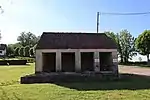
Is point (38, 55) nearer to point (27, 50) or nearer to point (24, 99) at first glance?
point (24, 99)

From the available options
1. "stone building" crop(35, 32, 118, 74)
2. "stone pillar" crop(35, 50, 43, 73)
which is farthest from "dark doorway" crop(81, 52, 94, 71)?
"stone pillar" crop(35, 50, 43, 73)

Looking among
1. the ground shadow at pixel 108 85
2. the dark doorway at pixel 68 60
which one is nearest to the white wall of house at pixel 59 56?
the dark doorway at pixel 68 60

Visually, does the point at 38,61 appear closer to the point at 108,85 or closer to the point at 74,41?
the point at 74,41

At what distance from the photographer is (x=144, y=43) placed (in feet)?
196

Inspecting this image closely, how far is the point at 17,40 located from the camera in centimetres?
13938

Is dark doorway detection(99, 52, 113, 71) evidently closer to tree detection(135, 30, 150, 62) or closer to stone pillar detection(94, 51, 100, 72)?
stone pillar detection(94, 51, 100, 72)

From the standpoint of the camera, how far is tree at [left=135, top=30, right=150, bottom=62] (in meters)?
59.4

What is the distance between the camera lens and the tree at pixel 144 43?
195ft

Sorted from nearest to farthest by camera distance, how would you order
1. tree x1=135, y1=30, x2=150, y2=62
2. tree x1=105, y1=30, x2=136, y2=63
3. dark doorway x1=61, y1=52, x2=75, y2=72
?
1. dark doorway x1=61, y1=52, x2=75, y2=72
2. tree x1=135, y1=30, x2=150, y2=62
3. tree x1=105, y1=30, x2=136, y2=63

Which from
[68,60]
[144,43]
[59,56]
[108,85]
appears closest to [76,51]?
[59,56]

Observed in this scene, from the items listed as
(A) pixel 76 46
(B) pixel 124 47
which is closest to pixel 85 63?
(A) pixel 76 46

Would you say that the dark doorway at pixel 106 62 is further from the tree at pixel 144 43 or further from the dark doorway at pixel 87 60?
the tree at pixel 144 43

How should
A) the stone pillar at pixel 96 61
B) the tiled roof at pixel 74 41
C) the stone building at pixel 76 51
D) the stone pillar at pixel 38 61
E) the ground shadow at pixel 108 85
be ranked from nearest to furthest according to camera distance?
the ground shadow at pixel 108 85, the stone pillar at pixel 38 61, the stone building at pixel 76 51, the stone pillar at pixel 96 61, the tiled roof at pixel 74 41

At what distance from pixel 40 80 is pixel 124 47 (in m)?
48.0
